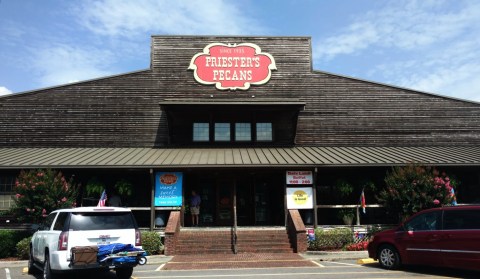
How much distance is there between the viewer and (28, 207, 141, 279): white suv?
8.62 metres

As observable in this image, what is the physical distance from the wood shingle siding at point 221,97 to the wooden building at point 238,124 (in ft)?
0.18

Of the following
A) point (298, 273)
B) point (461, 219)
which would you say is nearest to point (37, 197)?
point (298, 273)

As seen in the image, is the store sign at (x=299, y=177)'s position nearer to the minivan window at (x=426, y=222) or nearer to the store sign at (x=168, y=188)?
the store sign at (x=168, y=188)

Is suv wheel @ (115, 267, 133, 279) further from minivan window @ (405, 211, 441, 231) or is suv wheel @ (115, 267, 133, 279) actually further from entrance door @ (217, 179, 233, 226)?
entrance door @ (217, 179, 233, 226)

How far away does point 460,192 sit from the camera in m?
19.5

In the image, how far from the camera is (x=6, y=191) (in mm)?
17938

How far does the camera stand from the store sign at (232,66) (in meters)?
21.7

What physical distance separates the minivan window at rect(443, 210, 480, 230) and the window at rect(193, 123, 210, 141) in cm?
1279

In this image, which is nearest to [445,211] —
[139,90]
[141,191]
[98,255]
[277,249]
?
[277,249]

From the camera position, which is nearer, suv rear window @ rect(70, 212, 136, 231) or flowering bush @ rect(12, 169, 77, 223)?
suv rear window @ rect(70, 212, 136, 231)

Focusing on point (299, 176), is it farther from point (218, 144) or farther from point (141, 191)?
point (141, 191)

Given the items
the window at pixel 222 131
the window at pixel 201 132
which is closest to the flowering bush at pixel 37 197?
the window at pixel 201 132

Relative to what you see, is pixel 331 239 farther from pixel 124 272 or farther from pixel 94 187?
pixel 94 187

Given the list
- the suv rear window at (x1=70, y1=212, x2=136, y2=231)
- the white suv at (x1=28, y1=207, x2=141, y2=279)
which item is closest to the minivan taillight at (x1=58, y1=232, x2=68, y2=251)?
the white suv at (x1=28, y1=207, x2=141, y2=279)
